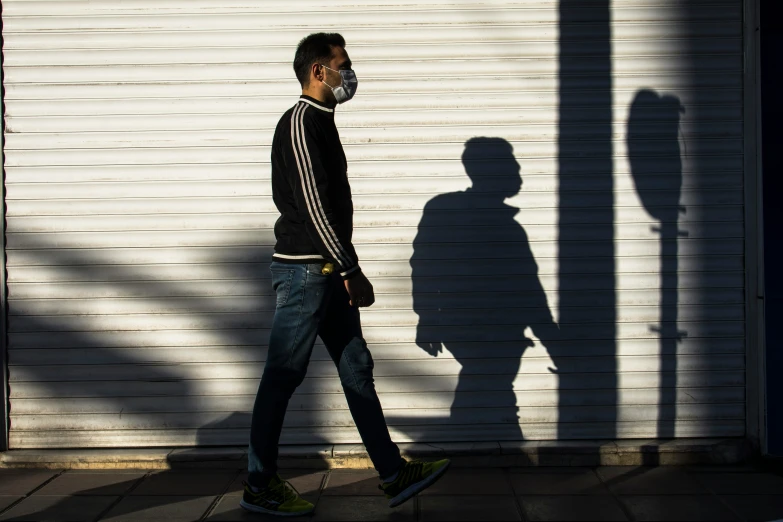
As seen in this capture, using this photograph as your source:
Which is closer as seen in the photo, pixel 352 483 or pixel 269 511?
pixel 269 511

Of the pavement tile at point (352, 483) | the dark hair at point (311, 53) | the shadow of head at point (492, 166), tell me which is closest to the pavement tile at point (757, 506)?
the pavement tile at point (352, 483)

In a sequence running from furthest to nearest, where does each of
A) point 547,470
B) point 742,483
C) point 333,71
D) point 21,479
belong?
1. point 547,470
2. point 21,479
3. point 742,483
4. point 333,71

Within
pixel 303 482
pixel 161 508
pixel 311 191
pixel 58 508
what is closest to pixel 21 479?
pixel 58 508

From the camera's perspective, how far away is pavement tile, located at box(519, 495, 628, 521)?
4266 millimetres

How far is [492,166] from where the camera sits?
527 cm

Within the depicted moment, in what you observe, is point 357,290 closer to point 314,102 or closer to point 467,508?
point 314,102

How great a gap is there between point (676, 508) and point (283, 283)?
216 centimetres

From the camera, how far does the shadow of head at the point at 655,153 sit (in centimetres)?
527

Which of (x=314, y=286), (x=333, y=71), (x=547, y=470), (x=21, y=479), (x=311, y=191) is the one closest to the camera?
(x=311, y=191)

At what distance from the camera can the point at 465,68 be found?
17.2ft

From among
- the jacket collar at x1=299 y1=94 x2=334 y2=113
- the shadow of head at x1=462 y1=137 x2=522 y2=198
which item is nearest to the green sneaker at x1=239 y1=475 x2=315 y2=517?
the jacket collar at x1=299 y1=94 x2=334 y2=113

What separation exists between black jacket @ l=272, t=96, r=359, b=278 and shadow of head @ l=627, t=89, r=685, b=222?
1915mm

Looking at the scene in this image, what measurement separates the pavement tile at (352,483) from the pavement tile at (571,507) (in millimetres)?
782

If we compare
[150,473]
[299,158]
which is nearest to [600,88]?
[299,158]
